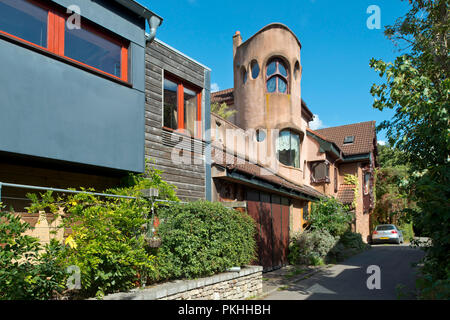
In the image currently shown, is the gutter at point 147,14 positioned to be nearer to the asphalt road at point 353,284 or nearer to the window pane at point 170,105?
the window pane at point 170,105

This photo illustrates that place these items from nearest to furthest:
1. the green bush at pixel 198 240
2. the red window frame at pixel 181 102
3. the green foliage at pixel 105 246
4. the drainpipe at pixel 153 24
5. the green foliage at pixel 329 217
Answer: the green foliage at pixel 105 246 → the green bush at pixel 198 240 → the drainpipe at pixel 153 24 → the red window frame at pixel 181 102 → the green foliage at pixel 329 217

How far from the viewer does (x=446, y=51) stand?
938 cm

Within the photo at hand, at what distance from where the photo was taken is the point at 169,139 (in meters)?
9.62

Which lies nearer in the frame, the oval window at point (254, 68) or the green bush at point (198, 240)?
the green bush at point (198, 240)

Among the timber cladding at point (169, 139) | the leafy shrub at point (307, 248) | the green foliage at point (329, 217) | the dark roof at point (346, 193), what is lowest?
the leafy shrub at point (307, 248)

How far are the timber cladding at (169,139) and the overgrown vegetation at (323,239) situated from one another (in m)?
7.38

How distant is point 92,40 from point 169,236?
13.7 ft

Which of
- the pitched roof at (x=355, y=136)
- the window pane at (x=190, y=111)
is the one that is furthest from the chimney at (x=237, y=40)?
the pitched roof at (x=355, y=136)

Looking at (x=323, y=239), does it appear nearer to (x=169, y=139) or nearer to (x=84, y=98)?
(x=169, y=139)

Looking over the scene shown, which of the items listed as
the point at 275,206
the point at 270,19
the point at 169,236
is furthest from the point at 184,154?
the point at 270,19

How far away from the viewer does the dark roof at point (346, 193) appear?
25.3 m

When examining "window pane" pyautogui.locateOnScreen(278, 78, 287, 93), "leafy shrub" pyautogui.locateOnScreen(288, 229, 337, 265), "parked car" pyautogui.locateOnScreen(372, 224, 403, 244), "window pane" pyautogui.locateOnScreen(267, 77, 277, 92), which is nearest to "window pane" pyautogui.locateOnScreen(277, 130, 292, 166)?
"window pane" pyautogui.locateOnScreen(278, 78, 287, 93)

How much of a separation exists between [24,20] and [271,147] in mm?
13309

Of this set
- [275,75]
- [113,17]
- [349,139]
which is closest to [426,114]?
[113,17]
